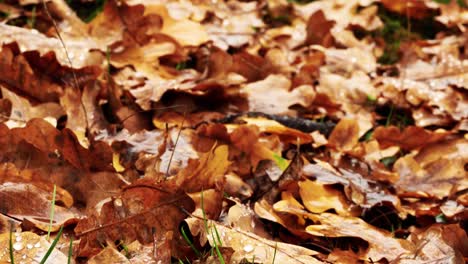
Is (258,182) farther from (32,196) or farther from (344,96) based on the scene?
(344,96)

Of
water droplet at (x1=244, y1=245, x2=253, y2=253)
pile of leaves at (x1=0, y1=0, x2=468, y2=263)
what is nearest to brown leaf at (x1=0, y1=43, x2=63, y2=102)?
pile of leaves at (x1=0, y1=0, x2=468, y2=263)

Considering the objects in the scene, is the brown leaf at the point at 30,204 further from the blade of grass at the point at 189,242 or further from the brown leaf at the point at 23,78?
the brown leaf at the point at 23,78

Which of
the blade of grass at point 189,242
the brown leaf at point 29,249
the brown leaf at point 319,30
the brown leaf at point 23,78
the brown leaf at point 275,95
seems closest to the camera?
the brown leaf at point 29,249

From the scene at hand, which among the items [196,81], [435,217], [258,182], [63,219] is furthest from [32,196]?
[435,217]

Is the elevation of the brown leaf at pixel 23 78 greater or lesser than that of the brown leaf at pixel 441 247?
greater

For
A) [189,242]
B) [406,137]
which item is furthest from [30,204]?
[406,137]

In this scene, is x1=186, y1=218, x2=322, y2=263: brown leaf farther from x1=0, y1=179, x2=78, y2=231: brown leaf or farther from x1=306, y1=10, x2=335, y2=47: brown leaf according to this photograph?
x1=306, y1=10, x2=335, y2=47: brown leaf

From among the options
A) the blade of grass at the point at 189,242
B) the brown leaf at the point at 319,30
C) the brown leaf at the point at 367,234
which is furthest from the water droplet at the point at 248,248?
the brown leaf at the point at 319,30

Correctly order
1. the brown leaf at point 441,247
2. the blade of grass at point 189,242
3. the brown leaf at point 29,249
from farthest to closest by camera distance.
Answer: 1. the brown leaf at point 441,247
2. the blade of grass at point 189,242
3. the brown leaf at point 29,249

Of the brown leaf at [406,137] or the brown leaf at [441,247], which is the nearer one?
the brown leaf at [441,247]
